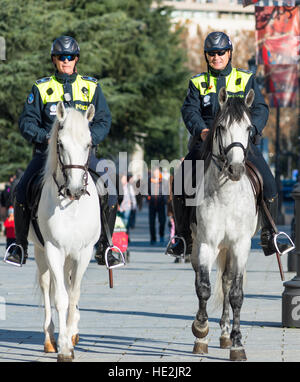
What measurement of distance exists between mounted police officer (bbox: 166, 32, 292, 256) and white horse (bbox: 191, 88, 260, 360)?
1.41 ft

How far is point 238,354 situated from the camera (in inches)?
332

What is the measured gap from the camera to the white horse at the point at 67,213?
837cm

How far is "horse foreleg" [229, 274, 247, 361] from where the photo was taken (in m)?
8.44

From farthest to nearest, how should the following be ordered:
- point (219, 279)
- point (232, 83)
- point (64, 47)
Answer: point (219, 279) < point (232, 83) < point (64, 47)

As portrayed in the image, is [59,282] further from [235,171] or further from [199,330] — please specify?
[235,171]

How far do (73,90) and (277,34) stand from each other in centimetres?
→ 1219

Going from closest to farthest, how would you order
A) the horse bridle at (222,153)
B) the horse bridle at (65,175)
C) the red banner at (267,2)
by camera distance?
the horse bridle at (65,175) → the horse bridle at (222,153) → the red banner at (267,2)

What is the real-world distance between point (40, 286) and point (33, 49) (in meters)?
23.0

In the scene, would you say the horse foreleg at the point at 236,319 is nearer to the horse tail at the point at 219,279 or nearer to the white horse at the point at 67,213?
the horse tail at the point at 219,279

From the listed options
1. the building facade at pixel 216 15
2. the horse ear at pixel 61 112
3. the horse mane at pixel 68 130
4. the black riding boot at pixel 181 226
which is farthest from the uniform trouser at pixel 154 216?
the building facade at pixel 216 15

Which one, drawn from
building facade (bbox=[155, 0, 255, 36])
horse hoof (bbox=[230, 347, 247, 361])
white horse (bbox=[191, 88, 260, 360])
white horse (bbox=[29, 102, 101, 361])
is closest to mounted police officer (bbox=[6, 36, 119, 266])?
white horse (bbox=[29, 102, 101, 361])

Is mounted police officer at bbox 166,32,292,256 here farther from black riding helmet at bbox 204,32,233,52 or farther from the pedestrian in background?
the pedestrian in background

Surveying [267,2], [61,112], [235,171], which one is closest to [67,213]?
[61,112]

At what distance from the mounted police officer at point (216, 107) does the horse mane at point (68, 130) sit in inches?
53.9
